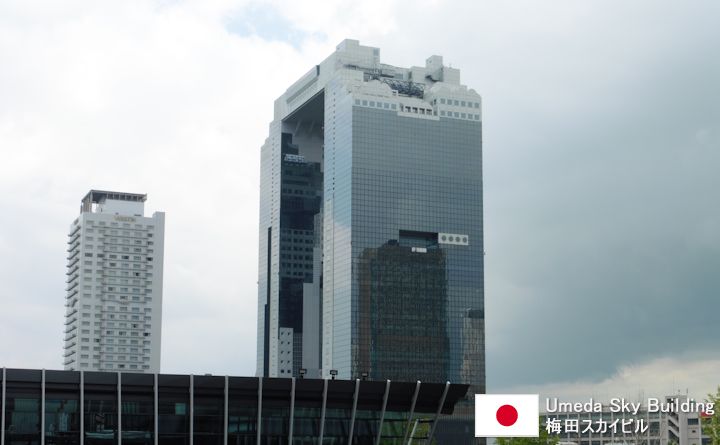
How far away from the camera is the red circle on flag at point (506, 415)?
32281mm

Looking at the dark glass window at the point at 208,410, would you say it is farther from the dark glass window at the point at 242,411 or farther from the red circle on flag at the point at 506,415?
the red circle on flag at the point at 506,415

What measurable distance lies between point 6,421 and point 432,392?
1246 inches

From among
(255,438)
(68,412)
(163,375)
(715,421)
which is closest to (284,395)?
(255,438)

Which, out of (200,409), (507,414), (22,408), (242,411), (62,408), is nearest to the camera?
(507,414)

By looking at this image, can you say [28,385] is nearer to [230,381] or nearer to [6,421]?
[6,421]

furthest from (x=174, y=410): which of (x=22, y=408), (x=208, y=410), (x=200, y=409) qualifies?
(x=22, y=408)

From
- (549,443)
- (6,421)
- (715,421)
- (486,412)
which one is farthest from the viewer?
(549,443)

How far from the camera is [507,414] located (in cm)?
3250

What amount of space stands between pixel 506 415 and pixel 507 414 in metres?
0.04

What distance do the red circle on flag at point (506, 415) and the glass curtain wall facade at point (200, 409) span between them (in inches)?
1998

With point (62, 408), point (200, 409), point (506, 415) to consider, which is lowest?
point (200, 409)

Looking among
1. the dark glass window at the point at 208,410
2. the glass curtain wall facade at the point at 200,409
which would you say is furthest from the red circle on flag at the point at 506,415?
the dark glass window at the point at 208,410

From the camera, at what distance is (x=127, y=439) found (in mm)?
81062

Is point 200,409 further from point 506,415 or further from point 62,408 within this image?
point 506,415
